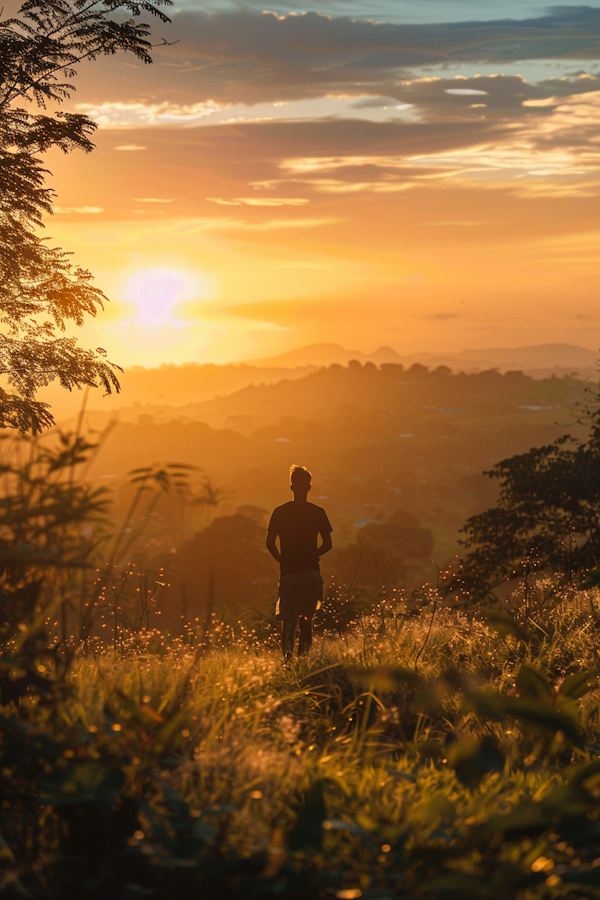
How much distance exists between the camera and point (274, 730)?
399cm

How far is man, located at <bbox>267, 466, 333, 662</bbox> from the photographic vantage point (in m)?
7.08

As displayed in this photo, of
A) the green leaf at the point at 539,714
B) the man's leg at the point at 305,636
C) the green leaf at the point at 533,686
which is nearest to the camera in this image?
the green leaf at the point at 539,714

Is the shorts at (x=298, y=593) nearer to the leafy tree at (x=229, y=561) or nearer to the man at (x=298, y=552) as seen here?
the man at (x=298, y=552)

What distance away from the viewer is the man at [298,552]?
279 inches

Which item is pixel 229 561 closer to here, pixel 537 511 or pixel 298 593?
pixel 537 511

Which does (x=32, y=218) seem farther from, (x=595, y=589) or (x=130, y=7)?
(x=595, y=589)

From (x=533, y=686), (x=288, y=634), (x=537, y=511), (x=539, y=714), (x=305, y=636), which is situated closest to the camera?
(x=539, y=714)

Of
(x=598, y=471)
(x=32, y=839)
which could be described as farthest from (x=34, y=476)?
(x=598, y=471)

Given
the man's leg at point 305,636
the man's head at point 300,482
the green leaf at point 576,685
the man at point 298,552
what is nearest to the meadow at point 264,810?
the green leaf at point 576,685

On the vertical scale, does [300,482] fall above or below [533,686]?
above

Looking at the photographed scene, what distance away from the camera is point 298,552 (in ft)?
23.3

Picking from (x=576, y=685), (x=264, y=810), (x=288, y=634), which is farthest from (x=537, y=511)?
(x=264, y=810)

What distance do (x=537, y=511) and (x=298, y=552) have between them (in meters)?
15.8

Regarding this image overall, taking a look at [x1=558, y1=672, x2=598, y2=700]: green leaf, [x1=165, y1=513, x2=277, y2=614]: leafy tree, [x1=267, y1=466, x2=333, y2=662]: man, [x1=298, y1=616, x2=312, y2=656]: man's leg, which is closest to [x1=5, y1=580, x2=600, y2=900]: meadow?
[x1=558, y1=672, x2=598, y2=700]: green leaf
